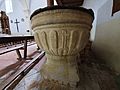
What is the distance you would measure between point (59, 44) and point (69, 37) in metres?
0.12

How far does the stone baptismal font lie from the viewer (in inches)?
40.4

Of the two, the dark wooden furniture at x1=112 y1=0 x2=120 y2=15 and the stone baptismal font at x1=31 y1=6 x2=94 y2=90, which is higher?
the dark wooden furniture at x1=112 y1=0 x2=120 y2=15

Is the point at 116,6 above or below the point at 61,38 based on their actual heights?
above

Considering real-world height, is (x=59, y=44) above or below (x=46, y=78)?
above

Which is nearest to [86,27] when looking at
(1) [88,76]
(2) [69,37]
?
(2) [69,37]

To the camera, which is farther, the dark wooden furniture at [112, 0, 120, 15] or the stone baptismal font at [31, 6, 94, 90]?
the dark wooden furniture at [112, 0, 120, 15]

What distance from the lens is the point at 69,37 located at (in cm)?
107

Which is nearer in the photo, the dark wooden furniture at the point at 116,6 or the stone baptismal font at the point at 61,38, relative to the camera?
the stone baptismal font at the point at 61,38

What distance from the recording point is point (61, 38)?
3.52 feet

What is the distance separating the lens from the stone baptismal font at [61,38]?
103cm

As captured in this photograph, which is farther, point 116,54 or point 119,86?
point 116,54

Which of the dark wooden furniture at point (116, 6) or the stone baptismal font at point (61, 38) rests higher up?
the dark wooden furniture at point (116, 6)

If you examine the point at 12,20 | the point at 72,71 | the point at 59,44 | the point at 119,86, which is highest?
the point at 12,20

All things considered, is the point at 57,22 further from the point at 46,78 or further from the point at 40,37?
the point at 46,78
